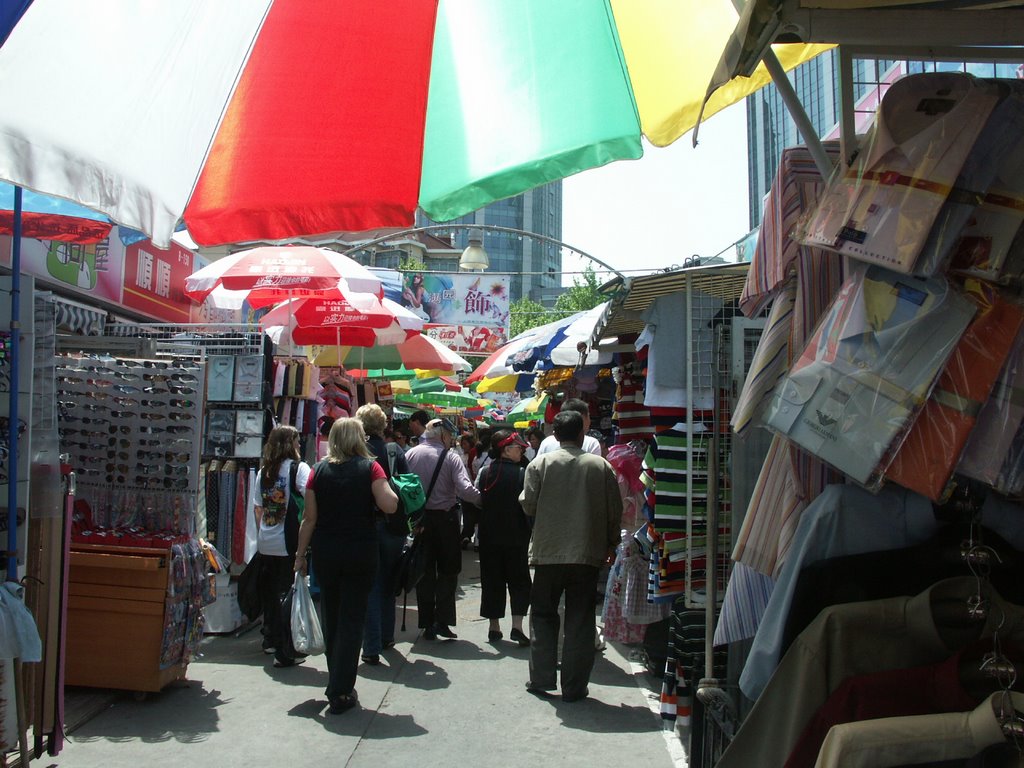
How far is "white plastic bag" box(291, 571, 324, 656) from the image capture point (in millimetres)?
6199

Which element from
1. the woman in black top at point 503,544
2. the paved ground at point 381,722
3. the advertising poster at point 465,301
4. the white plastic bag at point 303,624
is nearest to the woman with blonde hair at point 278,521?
the paved ground at point 381,722

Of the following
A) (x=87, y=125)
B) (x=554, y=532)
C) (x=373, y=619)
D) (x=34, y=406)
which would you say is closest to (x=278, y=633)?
(x=373, y=619)

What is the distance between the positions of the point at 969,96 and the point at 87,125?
244 centimetres

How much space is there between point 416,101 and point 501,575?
5.44 metres

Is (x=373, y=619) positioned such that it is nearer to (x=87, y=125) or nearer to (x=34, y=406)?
(x=34, y=406)

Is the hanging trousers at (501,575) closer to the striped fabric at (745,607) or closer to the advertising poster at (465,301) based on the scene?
the striped fabric at (745,607)

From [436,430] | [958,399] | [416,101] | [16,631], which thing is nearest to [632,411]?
[436,430]

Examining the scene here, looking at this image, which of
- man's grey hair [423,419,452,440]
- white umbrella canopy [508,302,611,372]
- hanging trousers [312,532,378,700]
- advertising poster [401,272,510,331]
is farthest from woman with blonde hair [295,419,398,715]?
advertising poster [401,272,510,331]

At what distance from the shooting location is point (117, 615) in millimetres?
5785

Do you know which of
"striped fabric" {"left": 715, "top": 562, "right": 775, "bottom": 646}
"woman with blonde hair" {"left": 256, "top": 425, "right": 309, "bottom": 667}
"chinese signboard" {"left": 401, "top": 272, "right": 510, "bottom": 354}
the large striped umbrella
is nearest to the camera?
"striped fabric" {"left": 715, "top": 562, "right": 775, "bottom": 646}

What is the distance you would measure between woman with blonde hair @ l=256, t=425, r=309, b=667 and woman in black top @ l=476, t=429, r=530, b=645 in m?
1.84

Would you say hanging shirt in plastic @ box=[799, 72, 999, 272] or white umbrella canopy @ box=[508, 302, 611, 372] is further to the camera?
white umbrella canopy @ box=[508, 302, 611, 372]

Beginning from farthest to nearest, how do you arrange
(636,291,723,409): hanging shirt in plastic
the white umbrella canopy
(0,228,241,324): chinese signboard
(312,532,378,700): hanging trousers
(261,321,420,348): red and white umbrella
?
(261,321,420,348): red and white umbrella → the white umbrella canopy → (0,228,241,324): chinese signboard → (312,532,378,700): hanging trousers → (636,291,723,409): hanging shirt in plastic

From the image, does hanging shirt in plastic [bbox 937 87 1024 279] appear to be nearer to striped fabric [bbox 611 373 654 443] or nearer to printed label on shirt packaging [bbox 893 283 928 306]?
printed label on shirt packaging [bbox 893 283 928 306]
